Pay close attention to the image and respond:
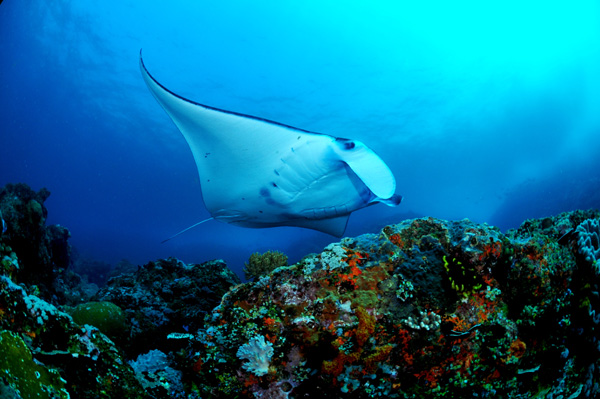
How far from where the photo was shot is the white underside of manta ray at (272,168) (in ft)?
8.66

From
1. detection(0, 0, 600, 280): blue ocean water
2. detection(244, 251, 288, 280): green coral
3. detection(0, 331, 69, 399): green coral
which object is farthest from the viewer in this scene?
detection(0, 0, 600, 280): blue ocean water

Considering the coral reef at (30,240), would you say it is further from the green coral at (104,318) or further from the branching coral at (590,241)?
the branching coral at (590,241)

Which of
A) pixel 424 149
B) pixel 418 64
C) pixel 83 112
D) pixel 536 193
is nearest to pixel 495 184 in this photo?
pixel 536 193

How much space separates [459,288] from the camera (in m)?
1.76

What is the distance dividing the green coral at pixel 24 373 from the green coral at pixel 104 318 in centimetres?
164

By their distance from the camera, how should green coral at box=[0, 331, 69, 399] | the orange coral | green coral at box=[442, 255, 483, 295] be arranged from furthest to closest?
green coral at box=[442, 255, 483, 295]
the orange coral
green coral at box=[0, 331, 69, 399]

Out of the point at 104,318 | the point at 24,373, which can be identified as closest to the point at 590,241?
the point at 24,373

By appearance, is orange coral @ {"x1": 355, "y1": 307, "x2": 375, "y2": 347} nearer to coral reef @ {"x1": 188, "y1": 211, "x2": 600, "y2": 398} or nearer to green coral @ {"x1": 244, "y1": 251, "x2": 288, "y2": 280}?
coral reef @ {"x1": 188, "y1": 211, "x2": 600, "y2": 398}

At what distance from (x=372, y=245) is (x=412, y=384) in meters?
0.91

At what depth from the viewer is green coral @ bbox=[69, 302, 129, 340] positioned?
2451 mm

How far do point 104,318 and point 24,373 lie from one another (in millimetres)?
1889

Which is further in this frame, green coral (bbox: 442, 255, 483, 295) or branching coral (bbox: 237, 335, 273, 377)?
green coral (bbox: 442, 255, 483, 295)

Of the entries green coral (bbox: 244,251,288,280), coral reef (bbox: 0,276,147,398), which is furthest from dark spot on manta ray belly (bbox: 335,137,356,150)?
green coral (bbox: 244,251,288,280)

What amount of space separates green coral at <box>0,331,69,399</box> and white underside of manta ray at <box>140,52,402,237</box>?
7.11ft
